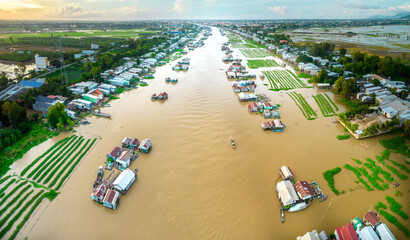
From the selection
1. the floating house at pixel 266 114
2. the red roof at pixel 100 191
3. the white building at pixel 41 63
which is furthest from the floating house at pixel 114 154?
the white building at pixel 41 63

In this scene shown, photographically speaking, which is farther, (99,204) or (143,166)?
(143,166)

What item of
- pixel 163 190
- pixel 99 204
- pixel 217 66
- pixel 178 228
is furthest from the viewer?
pixel 217 66

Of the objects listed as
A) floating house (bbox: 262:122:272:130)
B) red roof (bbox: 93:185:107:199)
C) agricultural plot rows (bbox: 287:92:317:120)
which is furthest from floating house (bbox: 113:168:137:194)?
agricultural plot rows (bbox: 287:92:317:120)

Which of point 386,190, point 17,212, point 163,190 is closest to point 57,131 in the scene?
point 17,212

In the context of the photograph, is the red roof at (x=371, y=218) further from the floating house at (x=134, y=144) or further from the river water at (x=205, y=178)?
the floating house at (x=134, y=144)

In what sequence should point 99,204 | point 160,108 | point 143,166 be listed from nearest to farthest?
point 99,204
point 143,166
point 160,108

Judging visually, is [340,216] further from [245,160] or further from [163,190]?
[163,190]

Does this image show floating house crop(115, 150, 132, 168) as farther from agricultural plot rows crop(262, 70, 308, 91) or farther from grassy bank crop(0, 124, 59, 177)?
agricultural plot rows crop(262, 70, 308, 91)
